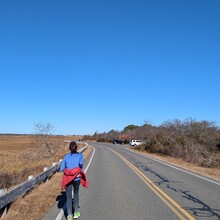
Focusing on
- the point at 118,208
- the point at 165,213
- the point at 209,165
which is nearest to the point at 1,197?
the point at 118,208

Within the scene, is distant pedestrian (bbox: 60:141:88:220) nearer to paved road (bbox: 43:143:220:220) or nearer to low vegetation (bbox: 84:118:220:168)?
paved road (bbox: 43:143:220:220)

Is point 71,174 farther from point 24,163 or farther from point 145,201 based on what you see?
point 24,163

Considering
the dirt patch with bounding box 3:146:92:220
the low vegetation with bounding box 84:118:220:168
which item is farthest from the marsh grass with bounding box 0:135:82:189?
the low vegetation with bounding box 84:118:220:168

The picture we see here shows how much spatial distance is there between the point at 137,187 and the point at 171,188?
125cm

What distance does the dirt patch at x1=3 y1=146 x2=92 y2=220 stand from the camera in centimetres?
865

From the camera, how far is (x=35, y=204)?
1006 centimetres

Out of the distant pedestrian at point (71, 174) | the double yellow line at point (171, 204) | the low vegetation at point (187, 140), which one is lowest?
the double yellow line at point (171, 204)

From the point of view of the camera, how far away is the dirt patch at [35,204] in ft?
28.4

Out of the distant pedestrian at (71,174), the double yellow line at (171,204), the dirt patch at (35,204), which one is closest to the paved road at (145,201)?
the double yellow line at (171,204)

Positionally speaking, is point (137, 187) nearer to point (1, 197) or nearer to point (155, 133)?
point (1, 197)

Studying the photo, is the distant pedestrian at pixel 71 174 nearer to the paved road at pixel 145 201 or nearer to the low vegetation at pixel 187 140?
the paved road at pixel 145 201

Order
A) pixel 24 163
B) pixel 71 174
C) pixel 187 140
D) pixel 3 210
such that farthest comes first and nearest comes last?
1. pixel 187 140
2. pixel 24 163
3. pixel 3 210
4. pixel 71 174

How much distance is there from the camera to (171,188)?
540 inches

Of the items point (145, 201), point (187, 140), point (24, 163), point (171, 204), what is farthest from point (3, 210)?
point (187, 140)
